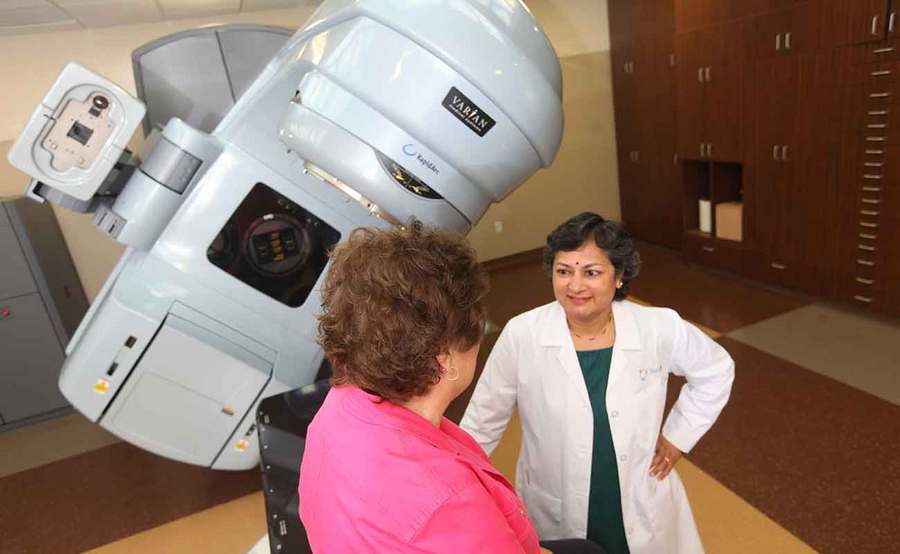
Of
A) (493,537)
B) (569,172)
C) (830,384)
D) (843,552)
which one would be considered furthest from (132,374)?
(569,172)

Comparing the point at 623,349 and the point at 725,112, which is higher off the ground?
the point at 725,112

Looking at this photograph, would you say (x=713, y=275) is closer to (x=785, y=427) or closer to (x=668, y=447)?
(x=785, y=427)

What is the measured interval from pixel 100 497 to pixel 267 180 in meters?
1.78

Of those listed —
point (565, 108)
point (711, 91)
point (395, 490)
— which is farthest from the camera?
point (565, 108)

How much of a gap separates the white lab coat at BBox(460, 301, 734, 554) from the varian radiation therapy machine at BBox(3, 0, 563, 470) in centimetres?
33

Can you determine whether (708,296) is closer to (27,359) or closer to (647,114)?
(647,114)

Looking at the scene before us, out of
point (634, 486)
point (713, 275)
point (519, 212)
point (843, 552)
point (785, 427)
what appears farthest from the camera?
point (519, 212)

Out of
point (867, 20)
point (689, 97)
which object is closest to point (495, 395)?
point (867, 20)

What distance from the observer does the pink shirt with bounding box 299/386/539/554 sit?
58cm

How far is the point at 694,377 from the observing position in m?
1.27

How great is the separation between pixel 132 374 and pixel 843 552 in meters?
2.02

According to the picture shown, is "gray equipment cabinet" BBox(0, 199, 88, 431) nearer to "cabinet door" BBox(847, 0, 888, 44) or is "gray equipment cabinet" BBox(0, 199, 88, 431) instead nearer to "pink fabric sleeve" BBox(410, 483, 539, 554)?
"pink fabric sleeve" BBox(410, 483, 539, 554)

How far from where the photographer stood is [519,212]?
4477 millimetres

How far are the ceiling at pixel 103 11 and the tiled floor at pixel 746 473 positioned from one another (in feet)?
6.55
